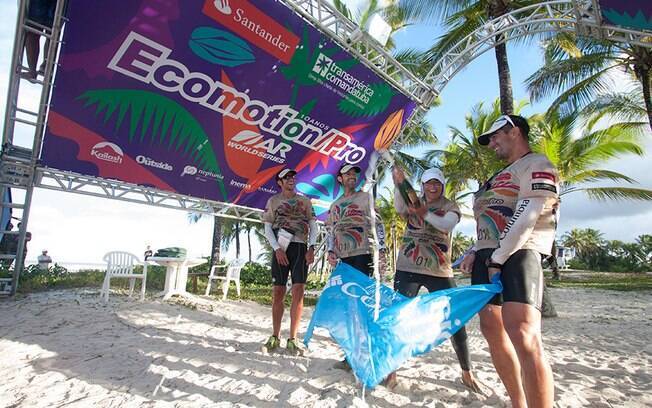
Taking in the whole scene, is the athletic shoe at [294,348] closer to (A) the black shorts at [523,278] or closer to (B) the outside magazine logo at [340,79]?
A: (A) the black shorts at [523,278]

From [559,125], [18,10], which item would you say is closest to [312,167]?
[18,10]

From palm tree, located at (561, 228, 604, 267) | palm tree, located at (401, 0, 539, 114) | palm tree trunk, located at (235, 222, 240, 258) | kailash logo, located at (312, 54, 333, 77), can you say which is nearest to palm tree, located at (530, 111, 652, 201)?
palm tree, located at (401, 0, 539, 114)

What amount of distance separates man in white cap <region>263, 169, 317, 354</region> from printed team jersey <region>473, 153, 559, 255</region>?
204 centimetres

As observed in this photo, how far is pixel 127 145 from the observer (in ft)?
18.7

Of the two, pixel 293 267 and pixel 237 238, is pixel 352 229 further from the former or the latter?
pixel 237 238

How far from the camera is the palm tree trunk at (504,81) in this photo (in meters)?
7.17

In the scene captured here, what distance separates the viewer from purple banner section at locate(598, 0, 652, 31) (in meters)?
4.25

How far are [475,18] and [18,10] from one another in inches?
335

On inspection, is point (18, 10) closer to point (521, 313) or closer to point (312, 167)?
point (312, 167)

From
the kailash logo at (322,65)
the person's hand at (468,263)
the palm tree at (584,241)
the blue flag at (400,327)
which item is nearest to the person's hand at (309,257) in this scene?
the blue flag at (400,327)

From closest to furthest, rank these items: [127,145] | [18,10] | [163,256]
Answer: [18,10] < [127,145] < [163,256]

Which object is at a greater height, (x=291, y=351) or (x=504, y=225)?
(x=504, y=225)

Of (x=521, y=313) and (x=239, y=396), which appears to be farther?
(x=239, y=396)

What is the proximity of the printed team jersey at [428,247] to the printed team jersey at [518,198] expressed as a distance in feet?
1.99
